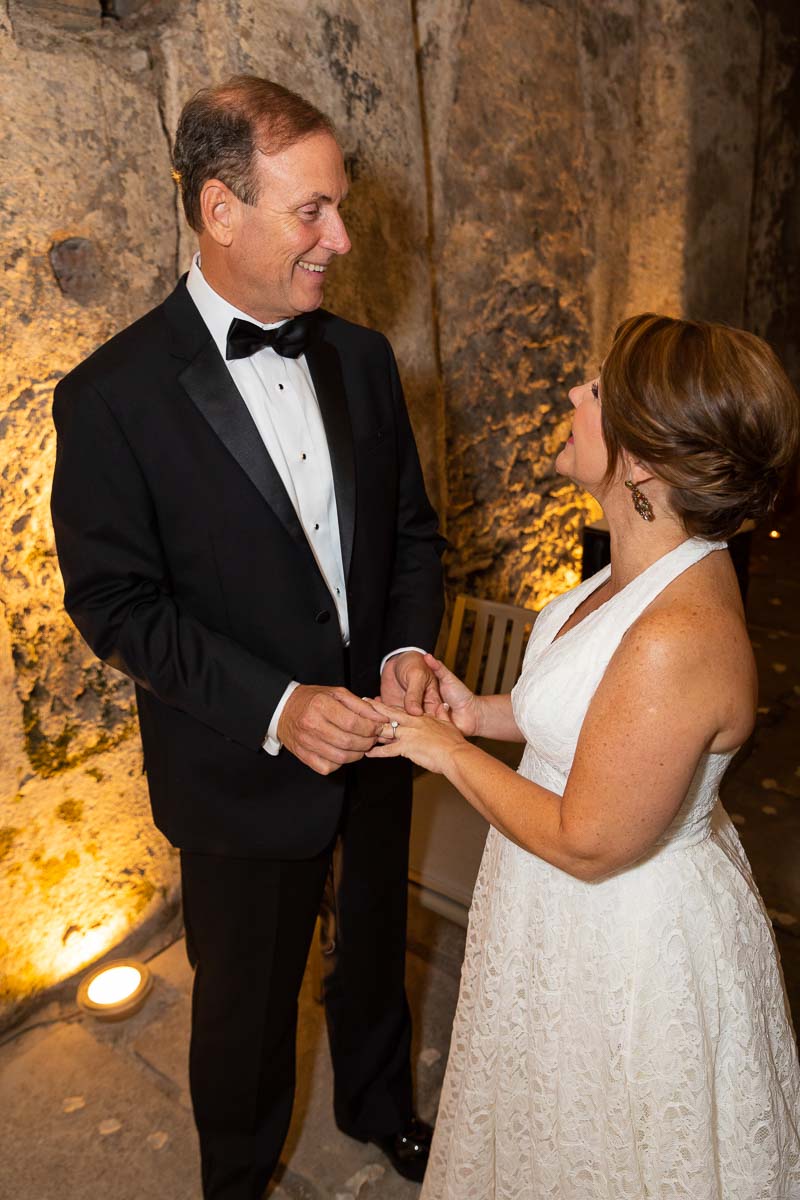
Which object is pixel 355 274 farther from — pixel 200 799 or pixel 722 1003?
pixel 722 1003

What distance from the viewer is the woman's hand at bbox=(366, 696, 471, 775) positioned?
1.69 m

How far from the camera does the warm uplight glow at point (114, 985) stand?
2.72 meters

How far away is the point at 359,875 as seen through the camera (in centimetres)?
226

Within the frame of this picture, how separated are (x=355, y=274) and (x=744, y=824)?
2.51 meters

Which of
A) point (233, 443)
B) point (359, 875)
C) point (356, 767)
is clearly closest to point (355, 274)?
point (233, 443)

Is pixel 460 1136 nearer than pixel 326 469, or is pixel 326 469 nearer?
pixel 460 1136

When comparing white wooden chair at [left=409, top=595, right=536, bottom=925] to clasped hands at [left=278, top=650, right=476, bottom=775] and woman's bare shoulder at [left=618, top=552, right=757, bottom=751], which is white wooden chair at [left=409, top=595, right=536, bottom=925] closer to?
clasped hands at [left=278, top=650, right=476, bottom=775]

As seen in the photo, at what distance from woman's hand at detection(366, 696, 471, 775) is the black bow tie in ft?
2.43

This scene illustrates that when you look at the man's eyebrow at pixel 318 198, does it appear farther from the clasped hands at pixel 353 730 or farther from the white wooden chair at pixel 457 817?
the white wooden chair at pixel 457 817

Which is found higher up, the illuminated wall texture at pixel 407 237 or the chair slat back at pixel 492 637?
the illuminated wall texture at pixel 407 237

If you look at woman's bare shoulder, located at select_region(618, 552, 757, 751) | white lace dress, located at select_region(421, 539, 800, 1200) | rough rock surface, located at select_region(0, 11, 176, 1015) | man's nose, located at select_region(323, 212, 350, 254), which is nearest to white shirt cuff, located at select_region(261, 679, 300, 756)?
white lace dress, located at select_region(421, 539, 800, 1200)

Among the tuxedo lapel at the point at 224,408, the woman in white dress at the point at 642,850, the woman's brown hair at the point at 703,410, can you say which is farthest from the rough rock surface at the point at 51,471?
the woman's brown hair at the point at 703,410

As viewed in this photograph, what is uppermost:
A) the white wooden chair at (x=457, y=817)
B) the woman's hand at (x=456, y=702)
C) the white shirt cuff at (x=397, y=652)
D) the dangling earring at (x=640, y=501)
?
the dangling earring at (x=640, y=501)

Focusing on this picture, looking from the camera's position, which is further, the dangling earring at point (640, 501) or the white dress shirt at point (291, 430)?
the white dress shirt at point (291, 430)
